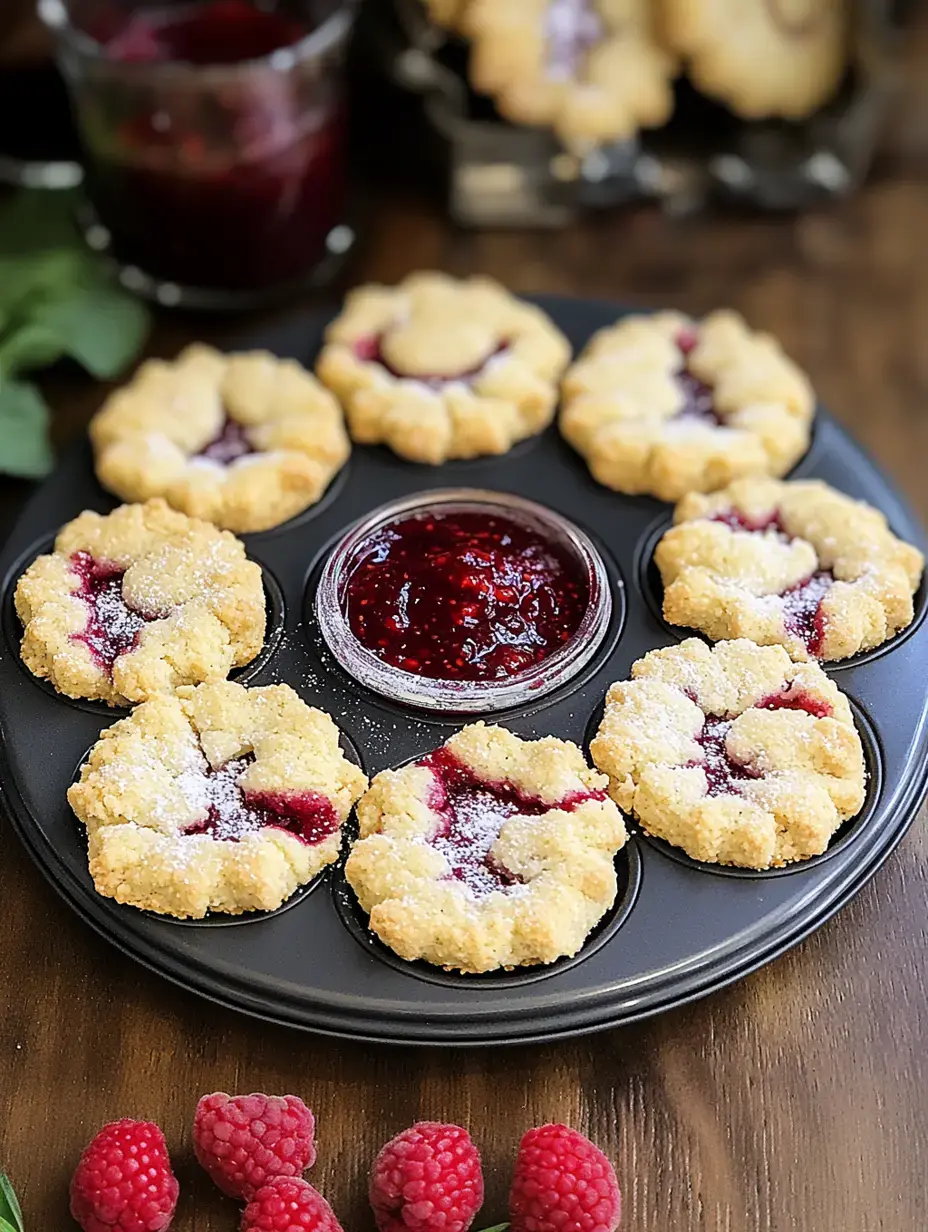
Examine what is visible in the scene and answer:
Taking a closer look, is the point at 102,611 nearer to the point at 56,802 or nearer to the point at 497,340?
the point at 56,802

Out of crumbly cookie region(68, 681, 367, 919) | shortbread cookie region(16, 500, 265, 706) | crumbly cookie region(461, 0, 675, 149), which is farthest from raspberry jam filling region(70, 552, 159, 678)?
crumbly cookie region(461, 0, 675, 149)

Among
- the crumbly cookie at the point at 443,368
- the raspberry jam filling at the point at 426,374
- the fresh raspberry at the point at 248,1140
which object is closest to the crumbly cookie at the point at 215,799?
the fresh raspberry at the point at 248,1140

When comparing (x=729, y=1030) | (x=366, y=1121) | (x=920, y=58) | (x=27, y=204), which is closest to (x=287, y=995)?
(x=366, y=1121)

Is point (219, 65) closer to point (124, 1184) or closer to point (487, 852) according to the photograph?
point (487, 852)

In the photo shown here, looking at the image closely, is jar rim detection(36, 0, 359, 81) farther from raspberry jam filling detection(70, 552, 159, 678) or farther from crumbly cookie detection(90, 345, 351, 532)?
raspberry jam filling detection(70, 552, 159, 678)

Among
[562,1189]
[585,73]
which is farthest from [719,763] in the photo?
[585,73]

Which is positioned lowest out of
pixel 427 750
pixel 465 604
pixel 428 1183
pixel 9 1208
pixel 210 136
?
pixel 9 1208
